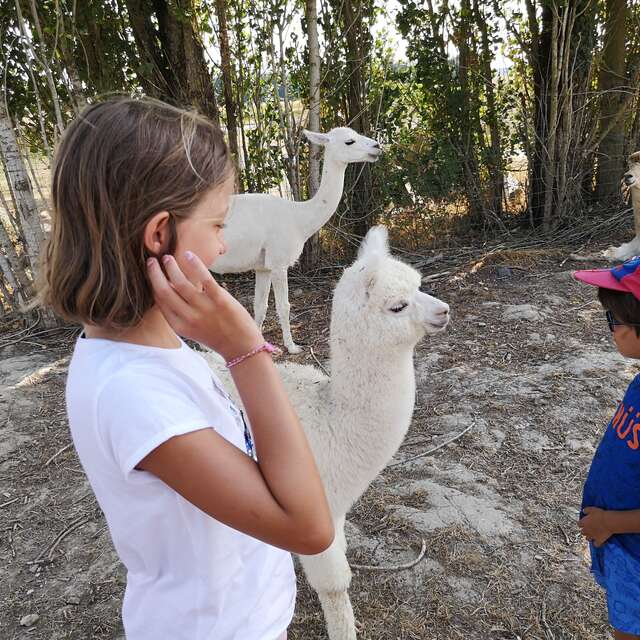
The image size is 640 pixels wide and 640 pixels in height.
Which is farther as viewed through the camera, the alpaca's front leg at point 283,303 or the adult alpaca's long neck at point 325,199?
the alpaca's front leg at point 283,303

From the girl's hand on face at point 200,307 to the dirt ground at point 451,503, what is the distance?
170 centimetres

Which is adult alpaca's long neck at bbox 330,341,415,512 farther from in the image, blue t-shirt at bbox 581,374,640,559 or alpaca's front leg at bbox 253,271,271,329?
alpaca's front leg at bbox 253,271,271,329

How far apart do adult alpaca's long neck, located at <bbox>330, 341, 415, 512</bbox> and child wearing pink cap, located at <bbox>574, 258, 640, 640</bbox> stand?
62 cm

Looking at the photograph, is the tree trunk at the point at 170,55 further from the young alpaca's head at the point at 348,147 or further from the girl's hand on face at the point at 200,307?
the girl's hand on face at the point at 200,307

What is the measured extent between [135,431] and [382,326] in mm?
1152

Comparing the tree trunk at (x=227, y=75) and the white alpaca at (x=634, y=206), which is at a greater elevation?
the tree trunk at (x=227, y=75)

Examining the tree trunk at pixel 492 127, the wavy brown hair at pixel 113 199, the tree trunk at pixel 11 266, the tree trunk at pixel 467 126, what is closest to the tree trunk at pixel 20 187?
the tree trunk at pixel 11 266

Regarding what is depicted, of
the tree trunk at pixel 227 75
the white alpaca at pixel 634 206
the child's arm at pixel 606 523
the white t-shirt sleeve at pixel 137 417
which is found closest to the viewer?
the white t-shirt sleeve at pixel 137 417

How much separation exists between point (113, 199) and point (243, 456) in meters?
0.39

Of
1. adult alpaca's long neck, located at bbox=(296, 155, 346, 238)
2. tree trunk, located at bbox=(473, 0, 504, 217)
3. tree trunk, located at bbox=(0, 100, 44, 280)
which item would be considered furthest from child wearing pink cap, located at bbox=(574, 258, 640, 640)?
tree trunk, located at bbox=(473, 0, 504, 217)

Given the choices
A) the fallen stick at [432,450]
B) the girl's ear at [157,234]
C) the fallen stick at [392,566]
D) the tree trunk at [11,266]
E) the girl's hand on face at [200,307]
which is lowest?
the fallen stick at [432,450]

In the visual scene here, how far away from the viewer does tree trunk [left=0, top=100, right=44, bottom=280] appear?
14.7ft

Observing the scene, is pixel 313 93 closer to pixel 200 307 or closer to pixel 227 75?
pixel 227 75

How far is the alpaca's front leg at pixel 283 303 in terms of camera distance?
449cm
